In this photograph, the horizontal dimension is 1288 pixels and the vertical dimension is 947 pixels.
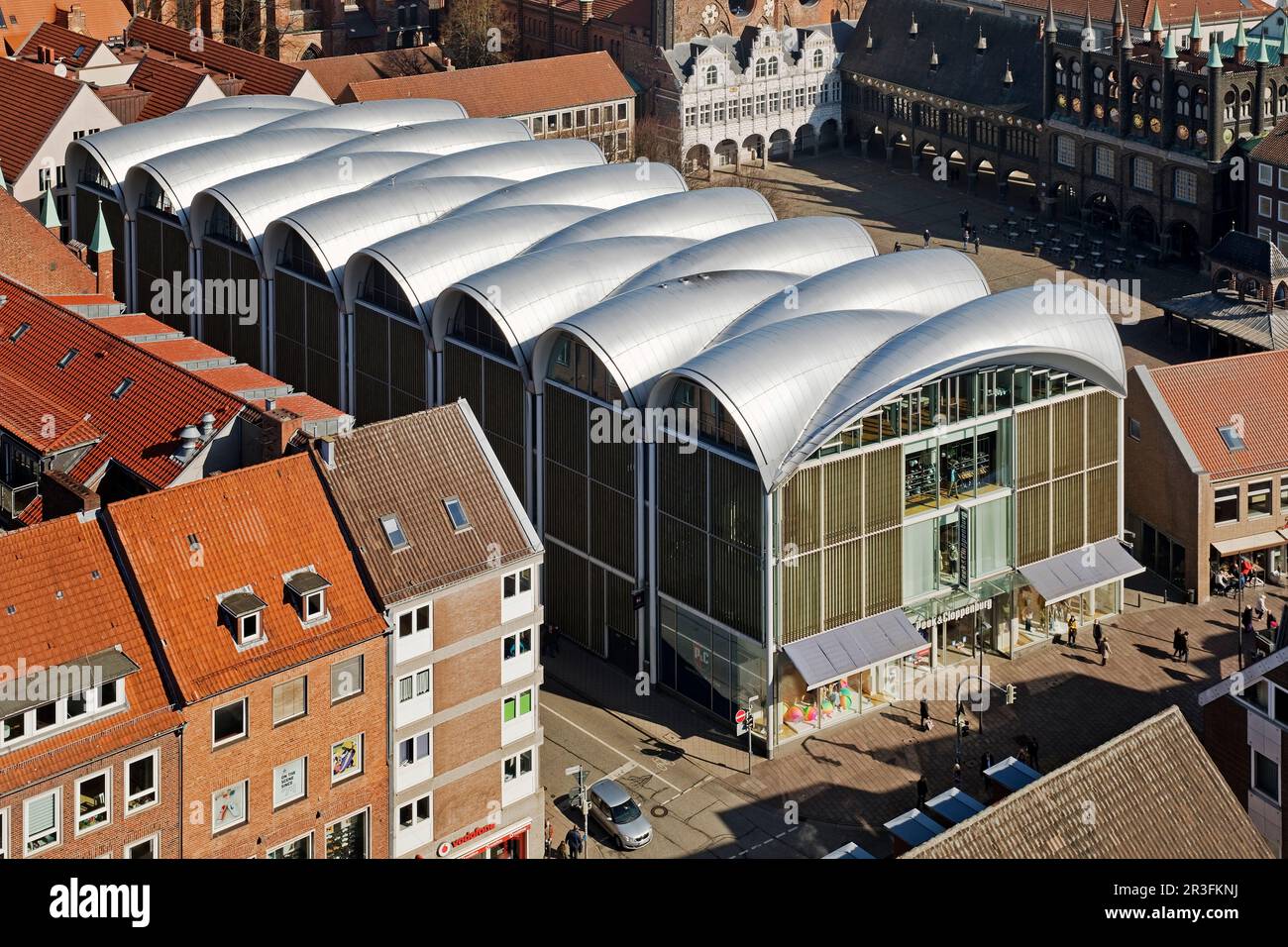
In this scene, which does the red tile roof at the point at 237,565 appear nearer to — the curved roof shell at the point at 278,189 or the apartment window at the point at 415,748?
the apartment window at the point at 415,748

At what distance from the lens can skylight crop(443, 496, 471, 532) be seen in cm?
4644

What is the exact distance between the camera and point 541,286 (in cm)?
6794

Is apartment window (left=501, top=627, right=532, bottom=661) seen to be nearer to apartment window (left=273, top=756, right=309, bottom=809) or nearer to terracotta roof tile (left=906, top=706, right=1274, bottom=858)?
apartment window (left=273, top=756, right=309, bottom=809)

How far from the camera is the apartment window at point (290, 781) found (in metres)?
42.0

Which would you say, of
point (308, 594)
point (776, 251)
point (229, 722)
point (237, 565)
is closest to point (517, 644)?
point (308, 594)

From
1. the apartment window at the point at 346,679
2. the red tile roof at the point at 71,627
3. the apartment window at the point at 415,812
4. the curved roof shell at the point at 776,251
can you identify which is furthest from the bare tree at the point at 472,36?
the red tile roof at the point at 71,627

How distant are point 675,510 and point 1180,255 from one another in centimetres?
6940

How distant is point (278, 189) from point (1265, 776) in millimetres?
53298

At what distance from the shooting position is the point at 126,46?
120 metres

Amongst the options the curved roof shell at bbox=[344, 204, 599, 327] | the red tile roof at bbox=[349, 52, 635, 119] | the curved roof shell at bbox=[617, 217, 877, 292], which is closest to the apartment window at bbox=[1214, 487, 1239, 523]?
the curved roof shell at bbox=[617, 217, 877, 292]

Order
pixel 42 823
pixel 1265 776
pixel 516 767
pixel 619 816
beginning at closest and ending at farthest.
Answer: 1. pixel 42 823
2. pixel 1265 776
3. pixel 516 767
4. pixel 619 816

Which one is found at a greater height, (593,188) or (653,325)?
(593,188)

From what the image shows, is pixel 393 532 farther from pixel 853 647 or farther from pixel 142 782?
pixel 853 647
